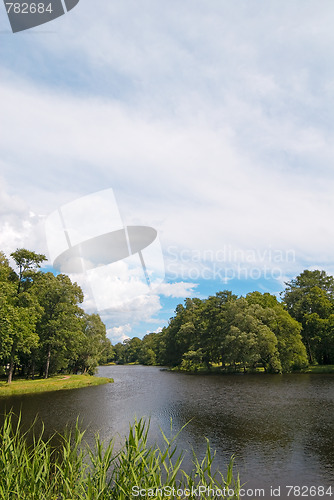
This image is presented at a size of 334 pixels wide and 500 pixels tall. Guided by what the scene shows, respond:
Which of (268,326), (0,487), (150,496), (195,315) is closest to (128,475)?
(150,496)

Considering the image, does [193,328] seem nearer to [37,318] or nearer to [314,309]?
[314,309]

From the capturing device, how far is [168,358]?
95.3 meters

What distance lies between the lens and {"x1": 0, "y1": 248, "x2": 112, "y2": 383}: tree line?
1334 inches

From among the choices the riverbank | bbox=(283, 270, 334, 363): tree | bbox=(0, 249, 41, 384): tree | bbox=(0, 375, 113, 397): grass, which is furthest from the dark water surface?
bbox=(283, 270, 334, 363): tree

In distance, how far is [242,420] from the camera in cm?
2131

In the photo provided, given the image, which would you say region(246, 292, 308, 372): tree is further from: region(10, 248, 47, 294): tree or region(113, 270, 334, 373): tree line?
region(10, 248, 47, 294): tree

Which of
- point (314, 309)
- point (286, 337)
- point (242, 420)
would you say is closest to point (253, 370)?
point (286, 337)

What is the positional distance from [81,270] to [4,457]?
269 inches

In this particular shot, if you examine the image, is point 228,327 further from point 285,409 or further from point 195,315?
point 285,409

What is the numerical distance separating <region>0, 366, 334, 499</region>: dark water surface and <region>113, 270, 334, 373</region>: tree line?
18169mm

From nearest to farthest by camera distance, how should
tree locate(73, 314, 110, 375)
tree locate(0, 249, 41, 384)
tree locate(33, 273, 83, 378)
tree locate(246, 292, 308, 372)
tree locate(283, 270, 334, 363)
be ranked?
tree locate(0, 249, 41, 384)
tree locate(33, 273, 83, 378)
tree locate(73, 314, 110, 375)
tree locate(246, 292, 308, 372)
tree locate(283, 270, 334, 363)

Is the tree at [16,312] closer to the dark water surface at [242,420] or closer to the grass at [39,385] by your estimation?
the grass at [39,385]

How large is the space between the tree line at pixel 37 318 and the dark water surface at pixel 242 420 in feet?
20.2

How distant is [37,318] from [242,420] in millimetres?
29135
